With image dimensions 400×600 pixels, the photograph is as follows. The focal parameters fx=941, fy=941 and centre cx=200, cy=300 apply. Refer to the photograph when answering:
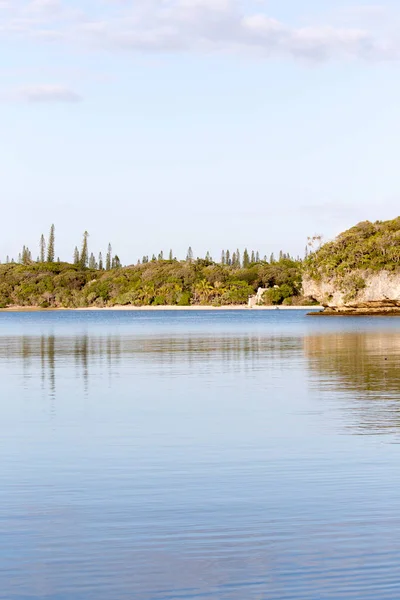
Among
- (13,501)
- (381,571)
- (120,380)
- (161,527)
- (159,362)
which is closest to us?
(381,571)

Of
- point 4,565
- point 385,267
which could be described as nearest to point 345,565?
point 4,565

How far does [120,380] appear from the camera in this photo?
30547 mm

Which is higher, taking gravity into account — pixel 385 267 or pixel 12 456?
pixel 385 267

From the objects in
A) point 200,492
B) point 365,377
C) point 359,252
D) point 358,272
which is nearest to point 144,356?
point 365,377

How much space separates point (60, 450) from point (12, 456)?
39.0 inches

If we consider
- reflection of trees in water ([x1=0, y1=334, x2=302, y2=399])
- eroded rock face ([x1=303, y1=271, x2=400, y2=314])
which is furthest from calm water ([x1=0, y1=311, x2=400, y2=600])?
eroded rock face ([x1=303, y1=271, x2=400, y2=314])

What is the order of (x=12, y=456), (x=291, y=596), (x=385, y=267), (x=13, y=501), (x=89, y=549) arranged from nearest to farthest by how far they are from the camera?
1. (x=291, y=596)
2. (x=89, y=549)
3. (x=13, y=501)
4. (x=12, y=456)
5. (x=385, y=267)

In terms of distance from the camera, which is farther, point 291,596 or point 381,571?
point 381,571

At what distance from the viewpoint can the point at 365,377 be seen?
3052 cm

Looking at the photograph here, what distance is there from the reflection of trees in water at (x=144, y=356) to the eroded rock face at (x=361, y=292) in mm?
70960

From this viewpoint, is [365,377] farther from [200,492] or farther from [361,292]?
[361,292]

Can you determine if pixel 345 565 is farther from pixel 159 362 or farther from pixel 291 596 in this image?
pixel 159 362

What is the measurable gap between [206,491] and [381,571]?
405 centimetres

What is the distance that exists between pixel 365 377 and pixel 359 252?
101784 millimetres
